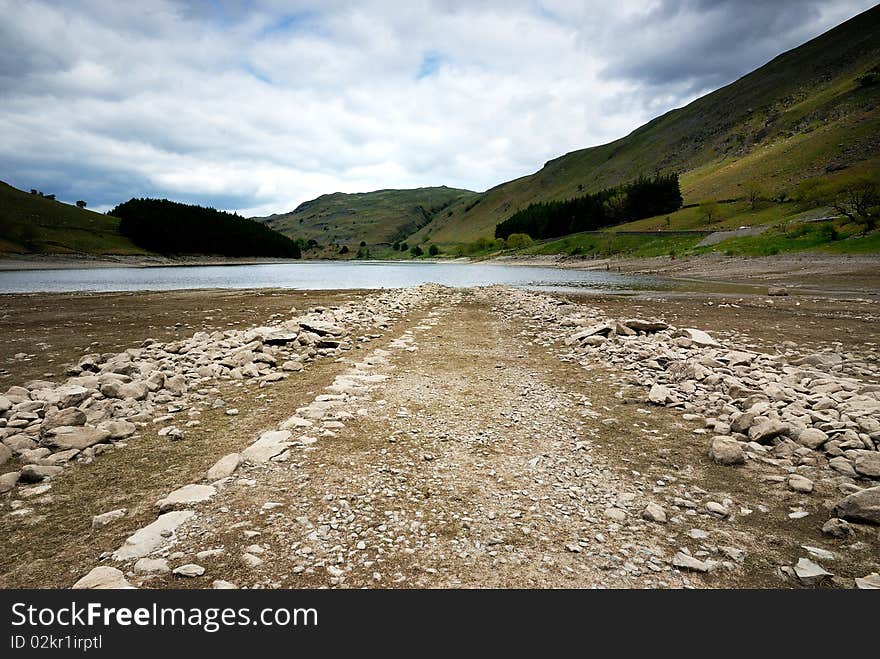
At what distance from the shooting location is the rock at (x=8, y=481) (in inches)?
213

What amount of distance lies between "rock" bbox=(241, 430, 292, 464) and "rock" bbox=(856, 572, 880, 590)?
21.5 feet

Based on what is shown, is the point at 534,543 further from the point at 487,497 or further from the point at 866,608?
the point at 866,608

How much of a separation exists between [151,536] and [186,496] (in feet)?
2.66

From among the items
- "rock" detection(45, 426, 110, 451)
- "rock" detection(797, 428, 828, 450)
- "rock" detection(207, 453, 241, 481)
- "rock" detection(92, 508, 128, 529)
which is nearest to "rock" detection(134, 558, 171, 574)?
"rock" detection(92, 508, 128, 529)

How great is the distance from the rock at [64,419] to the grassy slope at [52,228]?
426ft

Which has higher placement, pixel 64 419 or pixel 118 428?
pixel 64 419

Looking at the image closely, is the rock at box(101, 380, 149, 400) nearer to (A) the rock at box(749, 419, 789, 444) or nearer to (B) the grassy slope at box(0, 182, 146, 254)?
(A) the rock at box(749, 419, 789, 444)

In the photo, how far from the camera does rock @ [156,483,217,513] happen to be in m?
4.95

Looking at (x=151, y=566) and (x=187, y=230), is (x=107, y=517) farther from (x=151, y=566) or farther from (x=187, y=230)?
(x=187, y=230)

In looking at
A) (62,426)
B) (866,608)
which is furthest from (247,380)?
(866,608)

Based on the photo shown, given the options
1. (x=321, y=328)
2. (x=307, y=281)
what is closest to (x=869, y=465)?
(x=321, y=328)

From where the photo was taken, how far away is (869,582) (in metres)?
3.64

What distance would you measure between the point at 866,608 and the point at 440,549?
11.4 ft

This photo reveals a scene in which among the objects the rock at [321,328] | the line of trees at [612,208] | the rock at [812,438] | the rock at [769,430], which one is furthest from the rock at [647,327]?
the line of trees at [612,208]
